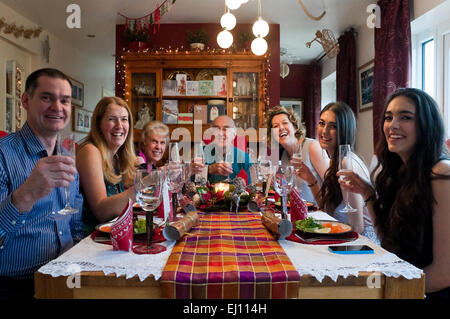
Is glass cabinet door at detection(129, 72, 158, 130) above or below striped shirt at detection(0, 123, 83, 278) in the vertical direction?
above

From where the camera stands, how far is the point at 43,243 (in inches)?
53.4

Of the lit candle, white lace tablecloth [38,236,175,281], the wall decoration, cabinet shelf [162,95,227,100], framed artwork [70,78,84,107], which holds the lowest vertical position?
white lace tablecloth [38,236,175,281]

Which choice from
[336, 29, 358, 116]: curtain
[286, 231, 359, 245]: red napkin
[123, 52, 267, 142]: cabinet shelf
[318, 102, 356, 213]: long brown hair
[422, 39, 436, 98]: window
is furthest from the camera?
[336, 29, 358, 116]: curtain

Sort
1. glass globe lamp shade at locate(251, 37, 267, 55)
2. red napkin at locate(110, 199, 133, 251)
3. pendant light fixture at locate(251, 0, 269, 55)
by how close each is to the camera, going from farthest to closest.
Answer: glass globe lamp shade at locate(251, 37, 267, 55)
pendant light fixture at locate(251, 0, 269, 55)
red napkin at locate(110, 199, 133, 251)

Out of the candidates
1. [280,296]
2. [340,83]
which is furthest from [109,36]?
[280,296]

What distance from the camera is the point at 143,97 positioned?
4566 millimetres

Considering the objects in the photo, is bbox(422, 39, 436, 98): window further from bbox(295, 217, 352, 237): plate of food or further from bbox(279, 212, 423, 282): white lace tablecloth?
bbox(279, 212, 423, 282): white lace tablecloth

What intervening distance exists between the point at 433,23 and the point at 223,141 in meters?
2.26

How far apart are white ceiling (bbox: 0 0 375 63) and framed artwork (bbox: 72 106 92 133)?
1195mm

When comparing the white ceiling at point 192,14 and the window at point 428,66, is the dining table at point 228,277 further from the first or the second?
the white ceiling at point 192,14

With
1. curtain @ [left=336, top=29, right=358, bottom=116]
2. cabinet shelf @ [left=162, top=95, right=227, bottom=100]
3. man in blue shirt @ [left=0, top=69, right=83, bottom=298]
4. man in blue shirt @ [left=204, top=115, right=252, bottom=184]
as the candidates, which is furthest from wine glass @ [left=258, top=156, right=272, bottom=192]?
curtain @ [left=336, top=29, right=358, bottom=116]

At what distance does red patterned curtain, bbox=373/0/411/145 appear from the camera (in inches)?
137

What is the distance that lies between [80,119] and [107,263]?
18.9 feet
